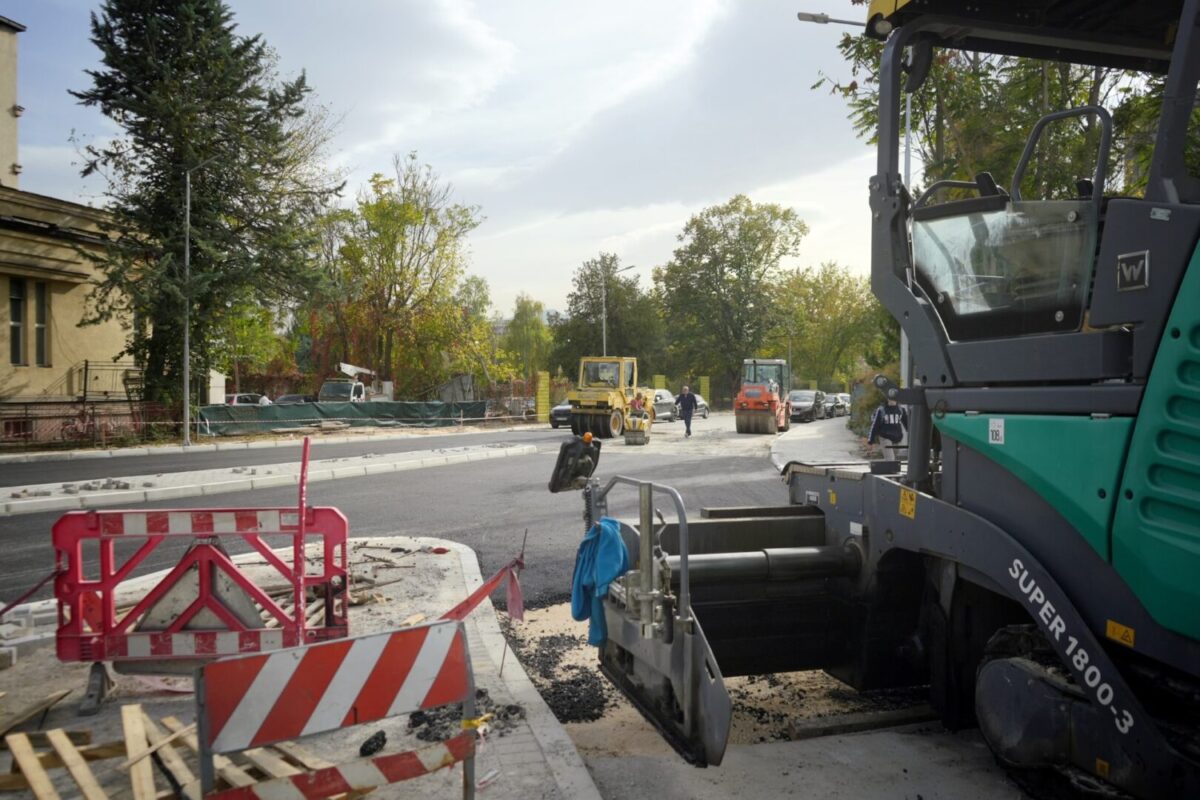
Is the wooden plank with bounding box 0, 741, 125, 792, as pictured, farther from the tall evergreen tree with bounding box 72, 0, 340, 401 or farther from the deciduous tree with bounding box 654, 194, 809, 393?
the deciduous tree with bounding box 654, 194, 809, 393

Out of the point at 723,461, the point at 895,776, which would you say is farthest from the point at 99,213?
the point at 895,776

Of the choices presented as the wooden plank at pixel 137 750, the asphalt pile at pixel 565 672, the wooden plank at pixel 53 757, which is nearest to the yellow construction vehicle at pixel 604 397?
the asphalt pile at pixel 565 672

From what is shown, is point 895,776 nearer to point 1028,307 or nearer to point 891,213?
point 1028,307

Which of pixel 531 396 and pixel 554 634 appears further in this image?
pixel 531 396

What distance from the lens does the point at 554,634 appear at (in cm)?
646

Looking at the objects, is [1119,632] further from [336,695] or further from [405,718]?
[405,718]

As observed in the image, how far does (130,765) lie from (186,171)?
82.2ft

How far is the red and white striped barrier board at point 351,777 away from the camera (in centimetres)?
298

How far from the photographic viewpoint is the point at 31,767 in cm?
373

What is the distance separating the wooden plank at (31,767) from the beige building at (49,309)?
24.0 meters

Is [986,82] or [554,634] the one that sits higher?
[986,82]

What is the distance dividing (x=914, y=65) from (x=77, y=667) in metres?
6.11

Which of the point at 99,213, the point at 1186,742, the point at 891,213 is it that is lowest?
the point at 1186,742

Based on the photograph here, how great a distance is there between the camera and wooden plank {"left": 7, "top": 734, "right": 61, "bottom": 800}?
3.56 meters
